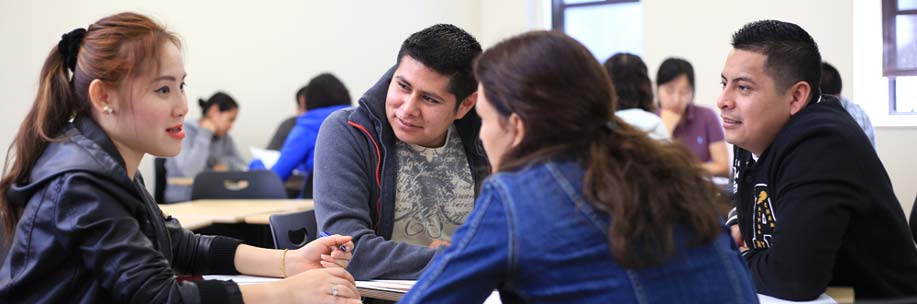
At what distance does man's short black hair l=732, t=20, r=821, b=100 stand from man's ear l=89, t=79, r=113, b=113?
54.8 inches

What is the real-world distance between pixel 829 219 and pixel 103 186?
1356mm

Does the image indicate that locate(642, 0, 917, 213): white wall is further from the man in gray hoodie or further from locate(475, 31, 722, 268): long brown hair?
locate(475, 31, 722, 268): long brown hair

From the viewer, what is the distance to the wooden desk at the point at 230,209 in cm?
371

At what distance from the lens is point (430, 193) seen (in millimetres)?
2256

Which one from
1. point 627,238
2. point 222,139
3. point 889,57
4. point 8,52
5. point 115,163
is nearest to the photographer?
point 627,238

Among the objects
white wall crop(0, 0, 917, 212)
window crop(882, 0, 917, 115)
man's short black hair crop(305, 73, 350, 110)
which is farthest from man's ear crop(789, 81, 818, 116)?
window crop(882, 0, 917, 115)

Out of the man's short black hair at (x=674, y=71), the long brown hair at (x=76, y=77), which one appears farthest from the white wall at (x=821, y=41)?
the long brown hair at (x=76, y=77)

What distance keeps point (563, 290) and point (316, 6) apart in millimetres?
6282

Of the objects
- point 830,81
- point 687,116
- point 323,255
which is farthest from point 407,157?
point 687,116

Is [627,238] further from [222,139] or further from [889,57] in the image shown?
[222,139]

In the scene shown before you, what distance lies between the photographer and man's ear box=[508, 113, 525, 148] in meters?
A: 1.25

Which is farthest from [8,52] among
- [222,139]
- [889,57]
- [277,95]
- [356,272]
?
[889,57]

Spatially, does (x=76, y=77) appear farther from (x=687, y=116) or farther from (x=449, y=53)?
(x=687, y=116)

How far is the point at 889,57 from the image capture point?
18.9 feet
